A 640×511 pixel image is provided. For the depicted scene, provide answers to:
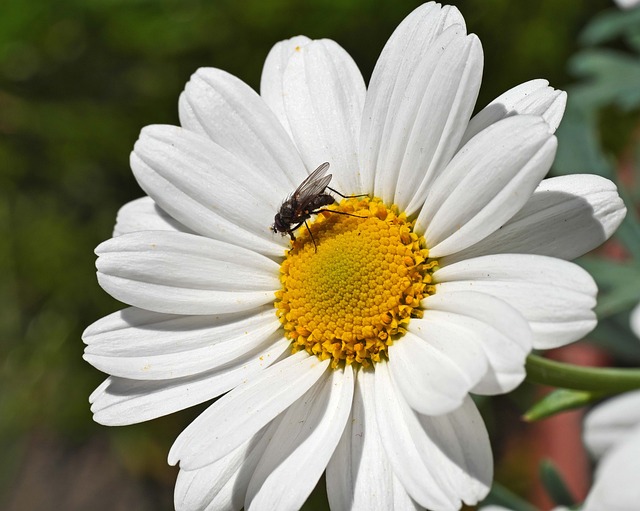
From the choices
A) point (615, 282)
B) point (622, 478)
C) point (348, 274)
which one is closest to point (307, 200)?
point (348, 274)

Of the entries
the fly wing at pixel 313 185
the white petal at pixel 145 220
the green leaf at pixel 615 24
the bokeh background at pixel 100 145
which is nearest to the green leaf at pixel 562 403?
the fly wing at pixel 313 185

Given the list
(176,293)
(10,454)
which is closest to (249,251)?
(176,293)

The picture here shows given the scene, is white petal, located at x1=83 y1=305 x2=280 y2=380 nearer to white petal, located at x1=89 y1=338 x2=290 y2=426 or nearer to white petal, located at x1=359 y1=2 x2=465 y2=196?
white petal, located at x1=89 y1=338 x2=290 y2=426

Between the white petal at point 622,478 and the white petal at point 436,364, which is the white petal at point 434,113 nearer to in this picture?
the white petal at point 436,364

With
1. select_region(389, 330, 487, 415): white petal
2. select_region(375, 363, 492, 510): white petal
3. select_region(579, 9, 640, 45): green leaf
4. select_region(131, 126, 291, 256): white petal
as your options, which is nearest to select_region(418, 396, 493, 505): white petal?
select_region(375, 363, 492, 510): white petal

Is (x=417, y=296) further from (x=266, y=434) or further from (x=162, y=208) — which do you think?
(x=162, y=208)

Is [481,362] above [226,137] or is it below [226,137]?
below

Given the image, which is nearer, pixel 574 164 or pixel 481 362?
pixel 481 362
